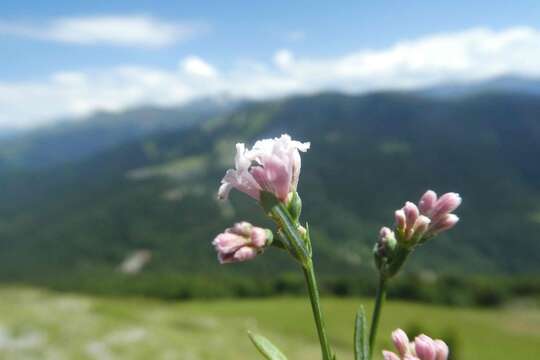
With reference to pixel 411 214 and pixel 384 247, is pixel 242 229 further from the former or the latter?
pixel 411 214

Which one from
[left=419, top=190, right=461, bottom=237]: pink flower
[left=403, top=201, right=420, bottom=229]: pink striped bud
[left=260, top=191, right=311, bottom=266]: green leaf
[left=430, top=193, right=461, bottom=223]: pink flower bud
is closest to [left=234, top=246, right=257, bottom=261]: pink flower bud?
[left=260, top=191, right=311, bottom=266]: green leaf

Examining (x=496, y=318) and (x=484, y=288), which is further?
(x=484, y=288)

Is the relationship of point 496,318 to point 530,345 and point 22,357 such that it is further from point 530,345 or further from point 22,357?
point 22,357

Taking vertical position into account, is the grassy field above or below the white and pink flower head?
below

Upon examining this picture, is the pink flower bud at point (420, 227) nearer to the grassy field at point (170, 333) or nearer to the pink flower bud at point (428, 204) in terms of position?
the pink flower bud at point (428, 204)

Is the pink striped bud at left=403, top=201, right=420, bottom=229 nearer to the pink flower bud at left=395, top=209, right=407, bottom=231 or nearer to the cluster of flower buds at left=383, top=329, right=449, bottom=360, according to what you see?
the pink flower bud at left=395, top=209, right=407, bottom=231

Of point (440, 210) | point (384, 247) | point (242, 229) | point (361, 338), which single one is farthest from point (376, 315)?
point (440, 210)

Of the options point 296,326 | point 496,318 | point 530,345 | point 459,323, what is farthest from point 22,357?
point 496,318
